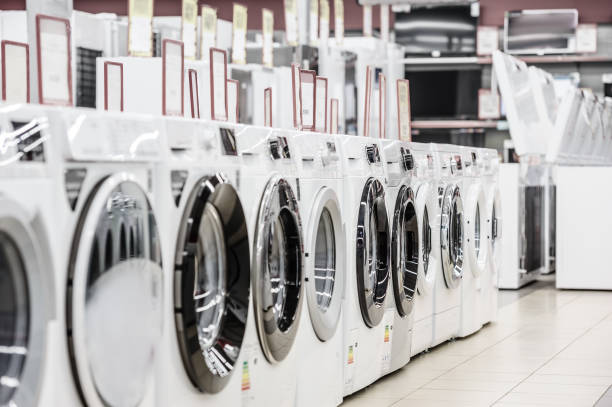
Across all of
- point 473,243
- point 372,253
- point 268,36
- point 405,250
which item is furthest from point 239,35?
point 372,253

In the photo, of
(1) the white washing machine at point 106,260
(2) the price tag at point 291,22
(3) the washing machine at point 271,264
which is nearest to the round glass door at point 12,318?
(1) the white washing machine at point 106,260

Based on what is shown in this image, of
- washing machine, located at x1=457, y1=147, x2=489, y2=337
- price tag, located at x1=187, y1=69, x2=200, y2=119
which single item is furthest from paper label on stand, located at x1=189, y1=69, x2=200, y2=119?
washing machine, located at x1=457, y1=147, x2=489, y2=337

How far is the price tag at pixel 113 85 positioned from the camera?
3.96 meters

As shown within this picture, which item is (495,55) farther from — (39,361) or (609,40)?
(39,361)

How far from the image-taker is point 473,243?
6082 mm

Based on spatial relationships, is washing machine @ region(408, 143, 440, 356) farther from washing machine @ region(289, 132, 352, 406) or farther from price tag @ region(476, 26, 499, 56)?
price tag @ region(476, 26, 499, 56)

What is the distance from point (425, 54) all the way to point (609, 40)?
229cm

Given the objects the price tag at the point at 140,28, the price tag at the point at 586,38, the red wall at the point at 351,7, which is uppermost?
the red wall at the point at 351,7

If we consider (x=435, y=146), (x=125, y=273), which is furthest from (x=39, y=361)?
(x=435, y=146)

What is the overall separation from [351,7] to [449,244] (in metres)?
9.14

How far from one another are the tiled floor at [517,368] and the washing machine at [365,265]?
144 millimetres

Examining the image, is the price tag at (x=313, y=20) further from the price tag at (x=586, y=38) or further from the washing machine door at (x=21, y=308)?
the washing machine door at (x=21, y=308)

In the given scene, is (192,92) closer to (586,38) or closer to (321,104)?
(321,104)

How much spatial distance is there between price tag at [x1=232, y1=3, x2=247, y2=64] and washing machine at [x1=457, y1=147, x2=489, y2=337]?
2.27m
